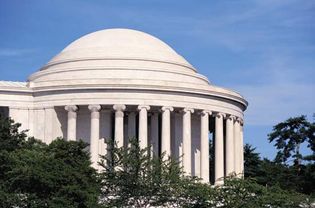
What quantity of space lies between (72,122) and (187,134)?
52.2ft

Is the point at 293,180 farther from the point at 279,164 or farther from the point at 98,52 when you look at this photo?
the point at 98,52

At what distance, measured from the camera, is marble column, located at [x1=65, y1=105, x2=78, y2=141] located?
11650 centimetres

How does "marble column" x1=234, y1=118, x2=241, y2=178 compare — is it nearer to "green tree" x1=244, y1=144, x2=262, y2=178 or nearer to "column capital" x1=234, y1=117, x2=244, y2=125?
"column capital" x1=234, y1=117, x2=244, y2=125

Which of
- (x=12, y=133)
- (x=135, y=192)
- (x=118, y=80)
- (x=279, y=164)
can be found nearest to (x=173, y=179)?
(x=135, y=192)

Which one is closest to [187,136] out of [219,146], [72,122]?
[219,146]

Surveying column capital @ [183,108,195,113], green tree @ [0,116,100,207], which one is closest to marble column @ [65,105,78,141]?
column capital @ [183,108,195,113]

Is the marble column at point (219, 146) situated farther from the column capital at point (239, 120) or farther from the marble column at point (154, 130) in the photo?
the marble column at point (154, 130)

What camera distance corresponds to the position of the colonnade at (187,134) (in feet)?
381

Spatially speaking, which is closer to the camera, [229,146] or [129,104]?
[129,104]

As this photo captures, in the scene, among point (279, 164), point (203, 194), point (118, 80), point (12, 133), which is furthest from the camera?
point (279, 164)

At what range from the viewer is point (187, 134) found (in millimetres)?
119750

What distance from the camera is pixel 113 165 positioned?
273 feet

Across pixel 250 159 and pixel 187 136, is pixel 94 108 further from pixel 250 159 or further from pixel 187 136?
pixel 250 159

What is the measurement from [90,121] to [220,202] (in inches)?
1659
